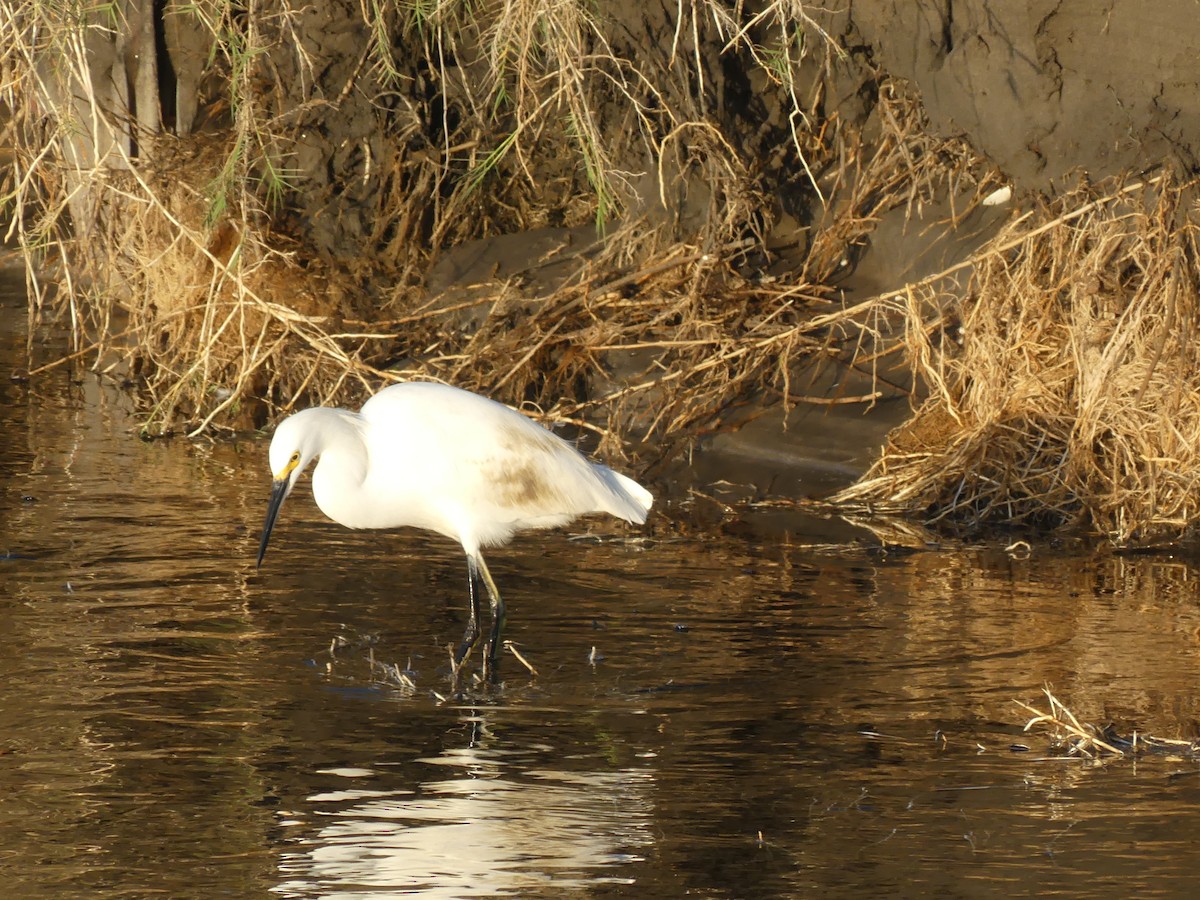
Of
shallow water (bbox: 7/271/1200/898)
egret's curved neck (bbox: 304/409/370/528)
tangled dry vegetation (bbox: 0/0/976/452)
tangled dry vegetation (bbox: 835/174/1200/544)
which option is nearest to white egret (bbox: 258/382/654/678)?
egret's curved neck (bbox: 304/409/370/528)

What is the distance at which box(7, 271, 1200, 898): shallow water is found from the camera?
407 cm

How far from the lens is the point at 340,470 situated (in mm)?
5766

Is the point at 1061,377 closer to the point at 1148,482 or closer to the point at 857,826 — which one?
the point at 1148,482

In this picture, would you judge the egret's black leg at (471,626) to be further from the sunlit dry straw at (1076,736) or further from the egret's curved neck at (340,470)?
the sunlit dry straw at (1076,736)

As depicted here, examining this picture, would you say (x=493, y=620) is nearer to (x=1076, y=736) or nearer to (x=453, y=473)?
(x=453, y=473)

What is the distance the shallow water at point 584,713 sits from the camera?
4.07 m

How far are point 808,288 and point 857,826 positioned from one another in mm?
5499

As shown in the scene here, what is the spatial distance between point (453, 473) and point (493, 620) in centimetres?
51

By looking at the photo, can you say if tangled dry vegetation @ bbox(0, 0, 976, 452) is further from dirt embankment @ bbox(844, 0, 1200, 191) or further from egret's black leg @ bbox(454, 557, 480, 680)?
egret's black leg @ bbox(454, 557, 480, 680)

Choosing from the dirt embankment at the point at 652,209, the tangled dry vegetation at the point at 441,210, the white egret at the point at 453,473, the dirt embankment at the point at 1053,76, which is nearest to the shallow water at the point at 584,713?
the white egret at the point at 453,473

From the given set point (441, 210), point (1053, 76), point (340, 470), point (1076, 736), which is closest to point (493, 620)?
point (340, 470)

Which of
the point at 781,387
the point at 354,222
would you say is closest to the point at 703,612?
the point at 781,387

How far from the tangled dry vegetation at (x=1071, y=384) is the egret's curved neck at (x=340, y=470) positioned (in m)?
2.96

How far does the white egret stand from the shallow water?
38 centimetres
